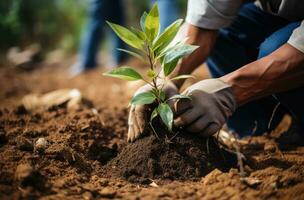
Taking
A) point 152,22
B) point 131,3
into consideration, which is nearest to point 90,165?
point 152,22

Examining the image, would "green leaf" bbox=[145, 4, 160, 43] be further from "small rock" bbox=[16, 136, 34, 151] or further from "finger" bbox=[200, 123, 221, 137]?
"small rock" bbox=[16, 136, 34, 151]

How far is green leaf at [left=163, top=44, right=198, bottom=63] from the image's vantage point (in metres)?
1.41

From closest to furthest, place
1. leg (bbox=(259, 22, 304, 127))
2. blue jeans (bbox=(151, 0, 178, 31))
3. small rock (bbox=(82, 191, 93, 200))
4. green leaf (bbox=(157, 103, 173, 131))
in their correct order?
small rock (bbox=(82, 191, 93, 200))
green leaf (bbox=(157, 103, 173, 131))
leg (bbox=(259, 22, 304, 127))
blue jeans (bbox=(151, 0, 178, 31))

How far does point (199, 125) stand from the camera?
1.49 m

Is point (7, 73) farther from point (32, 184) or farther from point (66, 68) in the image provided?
point (32, 184)

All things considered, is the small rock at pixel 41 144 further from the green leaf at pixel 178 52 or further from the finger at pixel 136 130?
the green leaf at pixel 178 52

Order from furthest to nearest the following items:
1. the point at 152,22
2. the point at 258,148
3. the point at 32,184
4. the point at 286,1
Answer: the point at 258,148 < the point at 286,1 < the point at 152,22 < the point at 32,184

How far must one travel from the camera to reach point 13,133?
1744mm

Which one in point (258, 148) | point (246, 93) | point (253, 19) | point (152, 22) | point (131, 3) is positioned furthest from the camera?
point (131, 3)

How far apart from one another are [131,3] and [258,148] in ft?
16.8

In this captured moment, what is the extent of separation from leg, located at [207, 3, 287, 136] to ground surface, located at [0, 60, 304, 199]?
15 centimetres

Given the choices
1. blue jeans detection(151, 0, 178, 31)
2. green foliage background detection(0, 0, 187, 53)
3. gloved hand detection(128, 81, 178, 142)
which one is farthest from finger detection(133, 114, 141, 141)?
green foliage background detection(0, 0, 187, 53)

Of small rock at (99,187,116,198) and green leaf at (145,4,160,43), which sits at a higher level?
green leaf at (145,4,160,43)

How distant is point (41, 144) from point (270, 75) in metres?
0.99
